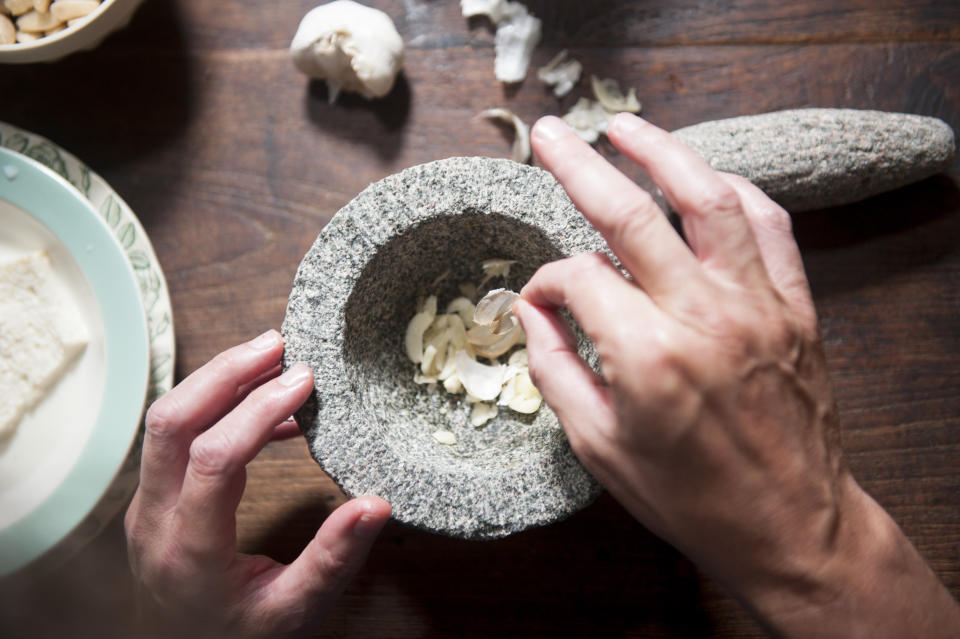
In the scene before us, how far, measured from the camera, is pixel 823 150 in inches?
32.9

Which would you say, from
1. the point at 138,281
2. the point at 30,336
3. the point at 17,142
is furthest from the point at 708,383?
the point at 17,142

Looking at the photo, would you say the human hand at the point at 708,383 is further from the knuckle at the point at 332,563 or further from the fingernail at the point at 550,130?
the knuckle at the point at 332,563

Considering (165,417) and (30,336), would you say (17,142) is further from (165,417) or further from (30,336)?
(165,417)

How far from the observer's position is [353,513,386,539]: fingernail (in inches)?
25.0

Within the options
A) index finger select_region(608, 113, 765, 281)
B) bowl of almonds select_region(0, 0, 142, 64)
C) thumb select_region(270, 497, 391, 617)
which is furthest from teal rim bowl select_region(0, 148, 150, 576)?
index finger select_region(608, 113, 765, 281)

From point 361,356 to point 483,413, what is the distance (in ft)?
0.53

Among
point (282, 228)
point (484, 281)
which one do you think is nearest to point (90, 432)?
point (282, 228)

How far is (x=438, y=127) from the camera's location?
928mm

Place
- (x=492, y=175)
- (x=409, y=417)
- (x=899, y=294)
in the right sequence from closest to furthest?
(x=492, y=175) < (x=409, y=417) < (x=899, y=294)

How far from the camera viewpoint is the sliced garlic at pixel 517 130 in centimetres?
91

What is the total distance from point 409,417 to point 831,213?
2.02 ft

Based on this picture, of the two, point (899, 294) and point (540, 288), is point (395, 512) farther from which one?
point (899, 294)

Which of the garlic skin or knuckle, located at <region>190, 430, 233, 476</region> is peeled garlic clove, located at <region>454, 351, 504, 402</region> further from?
the garlic skin

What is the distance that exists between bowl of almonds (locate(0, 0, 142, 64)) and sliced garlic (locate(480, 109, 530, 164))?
475mm
